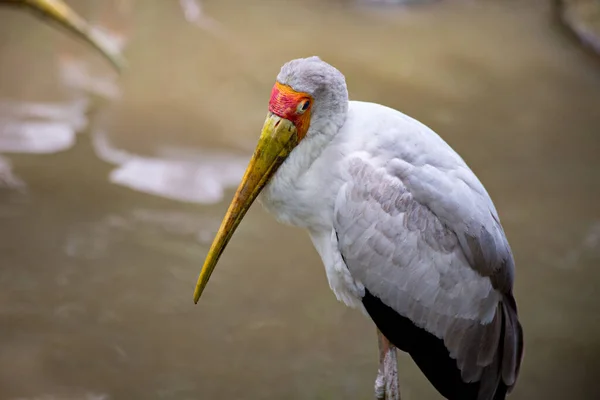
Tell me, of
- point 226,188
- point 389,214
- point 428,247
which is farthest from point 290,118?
point 226,188

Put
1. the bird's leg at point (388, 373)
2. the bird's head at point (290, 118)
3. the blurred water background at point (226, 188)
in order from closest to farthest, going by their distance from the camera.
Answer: the bird's head at point (290, 118)
the bird's leg at point (388, 373)
the blurred water background at point (226, 188)

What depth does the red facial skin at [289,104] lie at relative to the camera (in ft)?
7.59

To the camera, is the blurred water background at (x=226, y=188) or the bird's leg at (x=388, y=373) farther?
the blurred water background at (x=226, y=188)

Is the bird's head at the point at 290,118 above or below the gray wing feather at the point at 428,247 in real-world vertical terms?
above

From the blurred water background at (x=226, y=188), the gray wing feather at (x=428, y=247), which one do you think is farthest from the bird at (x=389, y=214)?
the blurred water background at (x=226, y=188)

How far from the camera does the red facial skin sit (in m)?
2.31

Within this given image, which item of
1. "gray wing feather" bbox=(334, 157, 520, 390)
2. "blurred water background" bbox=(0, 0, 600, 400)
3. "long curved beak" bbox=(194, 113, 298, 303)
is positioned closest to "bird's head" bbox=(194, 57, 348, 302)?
"long curved beak" bbox=(194, 113, 298, 303)

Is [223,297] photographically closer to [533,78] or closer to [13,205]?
[13,205]

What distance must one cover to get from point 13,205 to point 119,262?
29.4 inches

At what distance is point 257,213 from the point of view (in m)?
4.38

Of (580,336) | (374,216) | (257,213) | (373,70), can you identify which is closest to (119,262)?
(257,213)

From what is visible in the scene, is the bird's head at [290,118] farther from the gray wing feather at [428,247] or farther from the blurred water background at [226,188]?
the blurred water background at [226,188]

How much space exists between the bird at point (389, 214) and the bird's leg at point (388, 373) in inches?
6.9

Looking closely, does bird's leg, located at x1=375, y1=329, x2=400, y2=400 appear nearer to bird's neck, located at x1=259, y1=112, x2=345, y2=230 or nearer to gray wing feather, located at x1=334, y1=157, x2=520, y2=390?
gray wing feather, located at x1=334, y1=157, x2=520, y2=390
